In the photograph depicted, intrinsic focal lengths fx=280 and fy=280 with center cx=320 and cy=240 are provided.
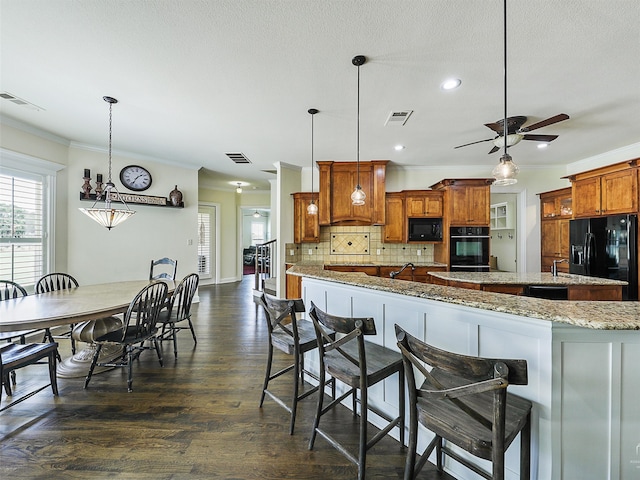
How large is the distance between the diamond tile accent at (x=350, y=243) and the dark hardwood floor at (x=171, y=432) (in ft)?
10.7

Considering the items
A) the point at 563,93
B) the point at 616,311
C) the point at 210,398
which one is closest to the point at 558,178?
the point at 563,93

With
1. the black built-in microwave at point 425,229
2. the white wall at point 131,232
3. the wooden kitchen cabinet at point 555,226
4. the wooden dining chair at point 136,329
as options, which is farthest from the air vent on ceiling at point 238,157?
the wooden kitchen cabinet at point 555,226

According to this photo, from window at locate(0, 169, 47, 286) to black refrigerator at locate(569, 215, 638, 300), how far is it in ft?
25.2

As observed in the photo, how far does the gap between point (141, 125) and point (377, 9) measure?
3232mm

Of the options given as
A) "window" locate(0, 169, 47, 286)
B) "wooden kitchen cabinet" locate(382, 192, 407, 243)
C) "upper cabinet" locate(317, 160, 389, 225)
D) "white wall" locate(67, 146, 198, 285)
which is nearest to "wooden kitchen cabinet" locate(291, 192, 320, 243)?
"upper cabinet" locate(317, 160, 389, 225)

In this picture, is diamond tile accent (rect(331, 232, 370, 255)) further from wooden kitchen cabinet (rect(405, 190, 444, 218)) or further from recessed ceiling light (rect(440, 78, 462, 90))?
recessed ceiling light (rect(440, 78, 462, 90))

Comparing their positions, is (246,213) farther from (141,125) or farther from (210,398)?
(210,398)

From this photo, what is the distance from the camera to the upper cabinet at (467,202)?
4.93 m

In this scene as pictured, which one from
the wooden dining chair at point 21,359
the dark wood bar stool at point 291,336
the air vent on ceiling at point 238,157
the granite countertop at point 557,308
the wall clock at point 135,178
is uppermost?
the air vent on ceiling at point 238,157

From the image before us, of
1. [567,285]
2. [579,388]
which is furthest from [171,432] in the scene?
[567,285]

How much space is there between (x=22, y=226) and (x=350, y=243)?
4976 mm

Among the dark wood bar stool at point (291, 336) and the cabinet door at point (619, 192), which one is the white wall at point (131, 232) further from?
the cabinet door at point (619, 192)

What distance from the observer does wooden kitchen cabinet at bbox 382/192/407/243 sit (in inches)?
213

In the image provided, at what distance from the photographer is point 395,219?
17.8ft
